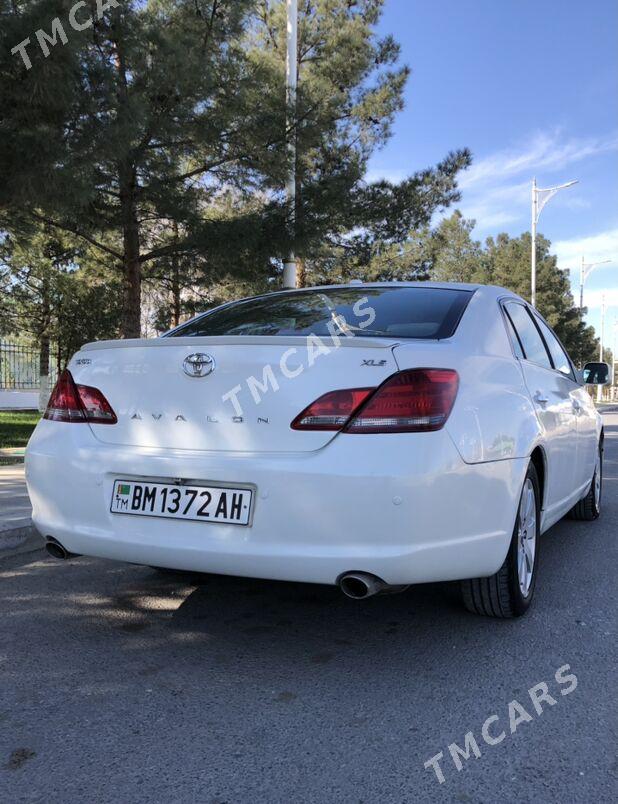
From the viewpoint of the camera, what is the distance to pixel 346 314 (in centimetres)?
338

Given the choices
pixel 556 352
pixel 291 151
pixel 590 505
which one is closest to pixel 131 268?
pixel 291 151

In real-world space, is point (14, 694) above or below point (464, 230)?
below

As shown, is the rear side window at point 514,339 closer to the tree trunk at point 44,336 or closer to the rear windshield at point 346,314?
the rear windshield at point 346,314

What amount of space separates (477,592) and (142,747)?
1586 millimetres

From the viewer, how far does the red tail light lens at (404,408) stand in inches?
99.8

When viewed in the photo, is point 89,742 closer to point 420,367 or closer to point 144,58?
point 420,367

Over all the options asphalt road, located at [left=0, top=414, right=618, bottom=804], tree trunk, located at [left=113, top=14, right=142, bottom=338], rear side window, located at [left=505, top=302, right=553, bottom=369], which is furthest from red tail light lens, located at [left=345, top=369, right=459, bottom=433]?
tree trunk, located at [left=113, top=14, right=142, bottom=338]

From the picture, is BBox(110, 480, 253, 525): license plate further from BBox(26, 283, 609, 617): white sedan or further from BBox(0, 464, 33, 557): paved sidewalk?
BBox(0, 464, 33, 557): paved sidewalk

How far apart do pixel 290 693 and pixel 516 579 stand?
116cm

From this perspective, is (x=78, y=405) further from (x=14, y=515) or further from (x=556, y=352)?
(x=556, y=352)

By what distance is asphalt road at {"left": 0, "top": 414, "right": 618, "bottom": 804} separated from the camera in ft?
6.57

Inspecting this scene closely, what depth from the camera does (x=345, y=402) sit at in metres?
2.57

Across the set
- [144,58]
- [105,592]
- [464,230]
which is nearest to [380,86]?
[144,58]

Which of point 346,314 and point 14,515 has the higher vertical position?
point 346,314
